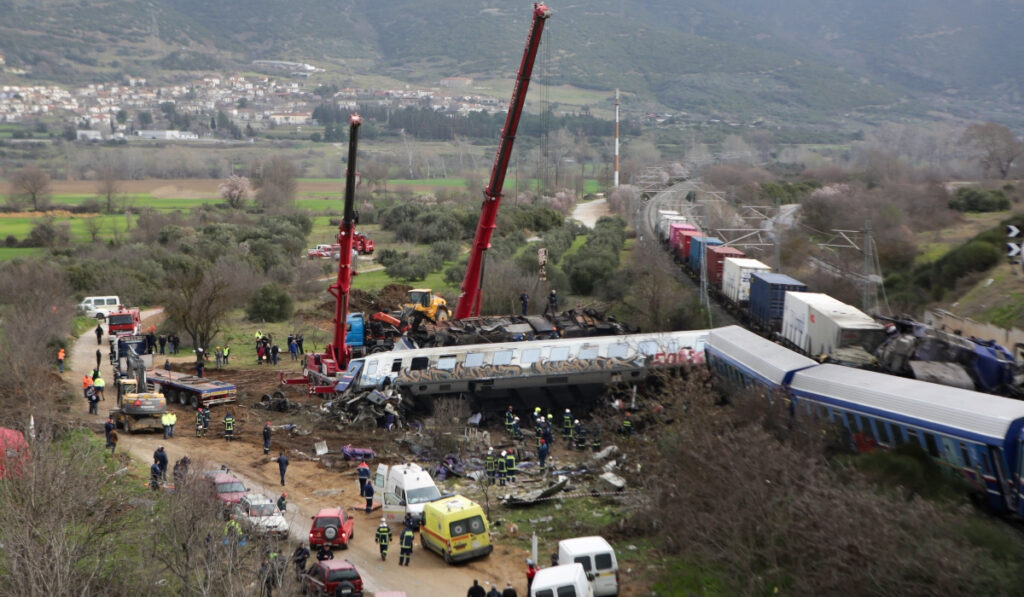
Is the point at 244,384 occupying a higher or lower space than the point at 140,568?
lower

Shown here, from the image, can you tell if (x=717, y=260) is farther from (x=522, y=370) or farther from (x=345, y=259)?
(x=345, y=259)

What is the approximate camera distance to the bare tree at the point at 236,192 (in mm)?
113275

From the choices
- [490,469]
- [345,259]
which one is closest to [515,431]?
[490,469]

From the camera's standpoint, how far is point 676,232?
193 ft

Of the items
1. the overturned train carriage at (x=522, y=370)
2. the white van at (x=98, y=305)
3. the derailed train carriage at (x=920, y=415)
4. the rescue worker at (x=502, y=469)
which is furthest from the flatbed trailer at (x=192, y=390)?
the white van at (x=98, y=305)

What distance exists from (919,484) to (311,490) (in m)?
14.0

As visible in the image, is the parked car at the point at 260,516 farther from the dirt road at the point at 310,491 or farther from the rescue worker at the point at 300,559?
the dirt road at the point at 310,491

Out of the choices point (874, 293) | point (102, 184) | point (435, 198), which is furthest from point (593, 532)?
point (102, 184)

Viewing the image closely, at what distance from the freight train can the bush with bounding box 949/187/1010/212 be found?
29906 mm

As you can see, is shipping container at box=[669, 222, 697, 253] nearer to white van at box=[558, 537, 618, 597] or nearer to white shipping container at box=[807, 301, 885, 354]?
white shipping container at box=[807, 301, 885, 354]

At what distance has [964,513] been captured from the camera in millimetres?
15047

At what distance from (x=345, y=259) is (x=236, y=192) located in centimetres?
8658

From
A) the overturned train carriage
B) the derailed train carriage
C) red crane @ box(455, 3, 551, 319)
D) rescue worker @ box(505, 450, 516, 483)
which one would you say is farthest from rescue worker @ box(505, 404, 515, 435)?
red crane @ box(455, 3, 551, 319)

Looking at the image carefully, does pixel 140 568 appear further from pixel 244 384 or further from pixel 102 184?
pixel 102 184
